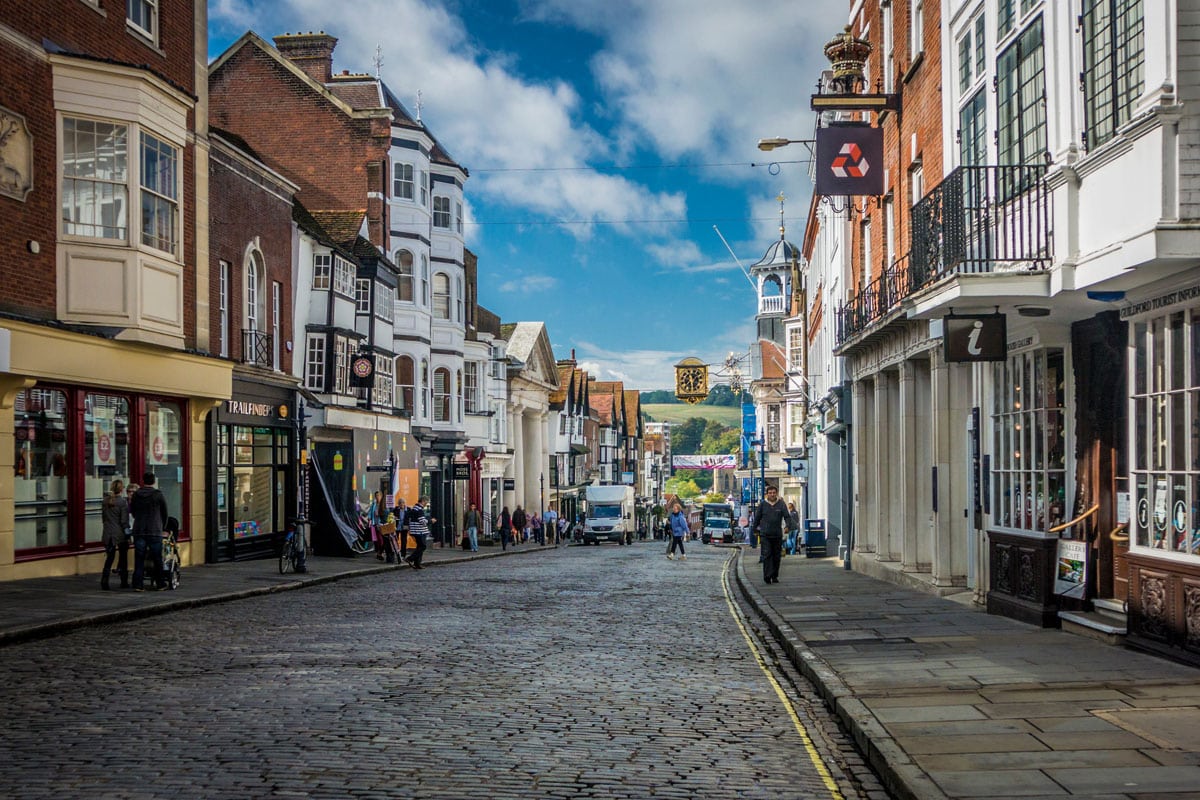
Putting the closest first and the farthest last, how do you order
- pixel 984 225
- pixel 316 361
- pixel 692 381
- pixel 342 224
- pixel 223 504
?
pixel 984 225
pixel 223 504
pixel 316 361
pixel 342 224
pixel 692 381

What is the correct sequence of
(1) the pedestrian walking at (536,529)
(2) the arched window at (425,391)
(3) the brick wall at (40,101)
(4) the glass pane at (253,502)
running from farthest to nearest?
(1) the pedestrian walking at (536,529)
(2) the arched window at (425,391)
(4) the glass pane at (253,502)
(3) the brick wall at (40,101)

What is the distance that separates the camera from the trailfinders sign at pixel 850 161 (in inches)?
870

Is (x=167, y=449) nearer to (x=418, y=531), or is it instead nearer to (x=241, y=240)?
(x=241, y=240)

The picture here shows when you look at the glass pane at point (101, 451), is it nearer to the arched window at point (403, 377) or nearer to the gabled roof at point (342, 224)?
the gabled roof at point (342, 224)

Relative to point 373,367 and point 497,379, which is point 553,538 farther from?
point 373,367

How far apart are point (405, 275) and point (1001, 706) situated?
36.1 meters

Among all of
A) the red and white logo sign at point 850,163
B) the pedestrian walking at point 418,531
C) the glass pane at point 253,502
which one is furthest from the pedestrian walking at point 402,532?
the red and white logo sign at point 850,163

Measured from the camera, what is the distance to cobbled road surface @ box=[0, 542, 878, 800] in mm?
6930

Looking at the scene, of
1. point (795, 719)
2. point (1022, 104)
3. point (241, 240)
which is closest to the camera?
point (795, 719)

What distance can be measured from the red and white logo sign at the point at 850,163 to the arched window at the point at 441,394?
90.0 feet

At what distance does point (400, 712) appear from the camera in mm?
8930

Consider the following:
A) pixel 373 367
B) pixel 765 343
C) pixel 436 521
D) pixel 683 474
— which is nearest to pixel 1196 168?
pixel 373 367

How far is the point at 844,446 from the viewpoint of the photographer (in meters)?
32.1

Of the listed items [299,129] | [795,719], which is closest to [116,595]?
[795,719]
